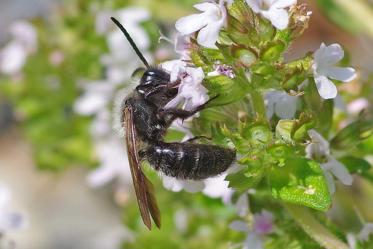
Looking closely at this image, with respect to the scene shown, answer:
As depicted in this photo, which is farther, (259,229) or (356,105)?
(356,105)

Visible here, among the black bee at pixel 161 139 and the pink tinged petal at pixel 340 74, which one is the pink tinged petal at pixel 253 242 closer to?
the black bee at pixel 161 139

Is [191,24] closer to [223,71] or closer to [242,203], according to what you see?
[223,71]

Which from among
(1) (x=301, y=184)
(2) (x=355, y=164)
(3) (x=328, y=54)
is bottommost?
(2) (x=355, y=164)

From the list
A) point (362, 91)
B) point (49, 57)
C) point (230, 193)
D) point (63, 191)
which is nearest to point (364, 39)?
point (362, 91)

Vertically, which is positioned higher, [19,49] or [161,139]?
[161,139]

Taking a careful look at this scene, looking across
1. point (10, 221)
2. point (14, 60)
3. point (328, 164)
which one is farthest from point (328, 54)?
point (14, 60)

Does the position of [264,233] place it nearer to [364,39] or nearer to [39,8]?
[364,39]
